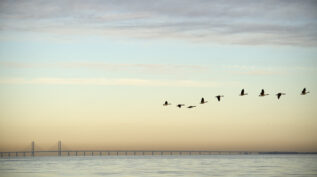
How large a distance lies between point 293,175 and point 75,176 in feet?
95.7

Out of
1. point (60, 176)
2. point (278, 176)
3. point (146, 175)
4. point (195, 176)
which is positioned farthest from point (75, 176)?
point (278, 176)

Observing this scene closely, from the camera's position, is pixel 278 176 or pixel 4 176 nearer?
pixel 278 176

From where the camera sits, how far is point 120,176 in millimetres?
70812

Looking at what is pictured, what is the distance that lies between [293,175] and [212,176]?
35.4 feet

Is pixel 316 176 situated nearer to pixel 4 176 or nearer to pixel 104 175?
pixel 104 175

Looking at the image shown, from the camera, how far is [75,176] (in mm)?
73125

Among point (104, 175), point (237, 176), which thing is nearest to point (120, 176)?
point (104, 175)

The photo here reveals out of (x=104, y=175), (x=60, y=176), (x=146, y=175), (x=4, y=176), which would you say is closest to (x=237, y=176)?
(x=146, y=175)

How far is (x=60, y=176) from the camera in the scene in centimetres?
7144

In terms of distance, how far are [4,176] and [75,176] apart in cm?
998

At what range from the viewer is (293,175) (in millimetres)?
70938

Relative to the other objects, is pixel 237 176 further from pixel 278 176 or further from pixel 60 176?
pixel 60 176

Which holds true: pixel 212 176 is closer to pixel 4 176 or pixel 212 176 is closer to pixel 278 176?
pixel 278 176

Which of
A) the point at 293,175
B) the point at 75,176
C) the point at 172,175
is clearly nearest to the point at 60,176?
the point at 75,176
